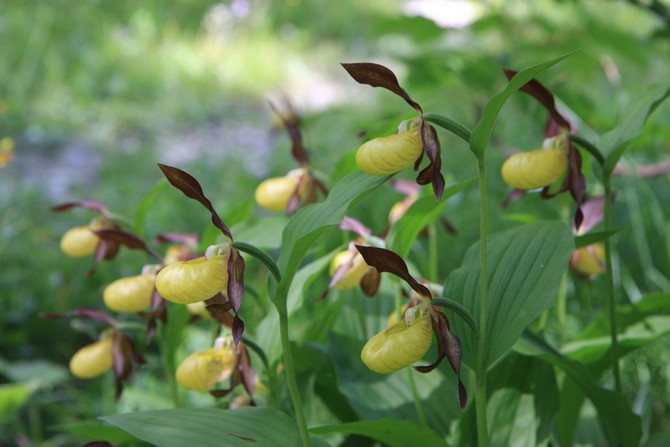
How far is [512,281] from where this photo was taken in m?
1.00

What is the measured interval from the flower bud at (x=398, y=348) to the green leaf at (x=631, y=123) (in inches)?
16.4

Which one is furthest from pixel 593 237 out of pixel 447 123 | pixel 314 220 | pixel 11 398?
pixel 11 398

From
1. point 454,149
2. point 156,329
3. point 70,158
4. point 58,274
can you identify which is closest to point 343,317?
point 156,329

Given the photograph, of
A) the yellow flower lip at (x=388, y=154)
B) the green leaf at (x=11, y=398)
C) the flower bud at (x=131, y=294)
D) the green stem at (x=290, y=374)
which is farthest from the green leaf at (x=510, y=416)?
the green leaf at (x=11, y=398)

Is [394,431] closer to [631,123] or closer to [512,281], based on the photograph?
[512,281]

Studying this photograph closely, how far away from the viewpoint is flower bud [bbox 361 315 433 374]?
85 cm

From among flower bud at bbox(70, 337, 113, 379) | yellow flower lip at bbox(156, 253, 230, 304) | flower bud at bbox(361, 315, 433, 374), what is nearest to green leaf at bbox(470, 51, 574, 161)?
flower bud at bbox(361, 315, 433, 374)

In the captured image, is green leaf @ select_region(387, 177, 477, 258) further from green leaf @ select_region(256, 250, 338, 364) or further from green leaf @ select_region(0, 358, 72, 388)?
green leaf @ select_region(0, 358, 72, 388)

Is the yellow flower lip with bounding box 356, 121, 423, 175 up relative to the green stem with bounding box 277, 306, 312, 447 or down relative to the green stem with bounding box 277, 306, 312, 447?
up

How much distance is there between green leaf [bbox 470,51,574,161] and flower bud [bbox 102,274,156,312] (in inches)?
24.3

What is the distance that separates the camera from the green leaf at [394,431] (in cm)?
97

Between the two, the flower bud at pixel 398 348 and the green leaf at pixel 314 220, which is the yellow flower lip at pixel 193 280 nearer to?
the green leaf at pixel 314 220

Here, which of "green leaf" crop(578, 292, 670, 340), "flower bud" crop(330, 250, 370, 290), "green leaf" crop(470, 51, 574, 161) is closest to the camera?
"green leaf" crop(470, 51, 574, 161)

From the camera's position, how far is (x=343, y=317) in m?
1.41
